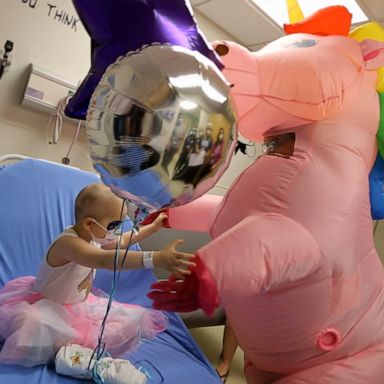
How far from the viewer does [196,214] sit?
1.14 metres

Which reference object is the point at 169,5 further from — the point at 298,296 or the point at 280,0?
the point at 280,0

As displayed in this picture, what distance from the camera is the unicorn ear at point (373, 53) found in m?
0.97

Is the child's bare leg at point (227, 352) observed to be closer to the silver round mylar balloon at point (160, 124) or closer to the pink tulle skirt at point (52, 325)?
the pink tulle skirt at point (52, 325)

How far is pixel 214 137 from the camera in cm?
69

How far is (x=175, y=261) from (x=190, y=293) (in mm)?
144

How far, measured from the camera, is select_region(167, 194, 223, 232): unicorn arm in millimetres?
1126

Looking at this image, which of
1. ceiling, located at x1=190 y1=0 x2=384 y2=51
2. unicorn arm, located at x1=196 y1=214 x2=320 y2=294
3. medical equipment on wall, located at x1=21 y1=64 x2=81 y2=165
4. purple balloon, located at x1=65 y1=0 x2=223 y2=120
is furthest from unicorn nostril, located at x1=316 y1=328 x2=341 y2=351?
ceiling, located at x1=190 y1=0 x2=384 y2=51

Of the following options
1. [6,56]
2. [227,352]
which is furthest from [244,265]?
[6,56]

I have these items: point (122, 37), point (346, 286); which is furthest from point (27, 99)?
point (346, 286)

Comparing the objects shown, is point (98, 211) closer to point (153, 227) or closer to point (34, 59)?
point (153, 227)

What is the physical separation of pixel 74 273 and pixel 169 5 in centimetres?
98

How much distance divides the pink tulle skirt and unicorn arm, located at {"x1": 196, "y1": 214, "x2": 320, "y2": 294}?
2.60 ft

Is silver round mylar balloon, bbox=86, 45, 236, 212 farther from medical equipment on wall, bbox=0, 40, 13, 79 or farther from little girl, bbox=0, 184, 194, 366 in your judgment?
medical equipment on wall, bbox=0, 40, 13, 79

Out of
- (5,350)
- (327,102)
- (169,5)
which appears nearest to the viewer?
(169,5)
